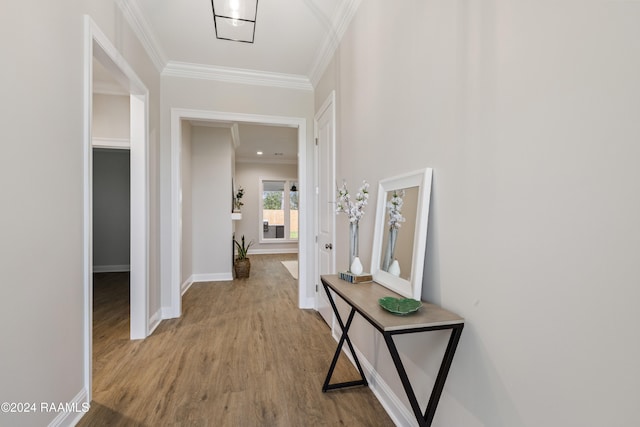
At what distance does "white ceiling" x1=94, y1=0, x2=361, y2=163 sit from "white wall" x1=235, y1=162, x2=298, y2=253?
4.95 m

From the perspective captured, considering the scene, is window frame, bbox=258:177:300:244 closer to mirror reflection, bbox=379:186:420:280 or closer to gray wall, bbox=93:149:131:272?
gray wall, bbox=93:149:131:272

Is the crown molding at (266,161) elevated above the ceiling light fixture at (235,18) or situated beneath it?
situated beneath

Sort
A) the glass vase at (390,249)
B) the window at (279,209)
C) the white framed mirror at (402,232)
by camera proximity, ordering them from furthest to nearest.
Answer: the window at (279,209), the glass vase at (390,249), the white framed mirror at (402,232)

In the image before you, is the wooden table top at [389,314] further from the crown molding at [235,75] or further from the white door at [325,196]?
the crown molding at [235,75]

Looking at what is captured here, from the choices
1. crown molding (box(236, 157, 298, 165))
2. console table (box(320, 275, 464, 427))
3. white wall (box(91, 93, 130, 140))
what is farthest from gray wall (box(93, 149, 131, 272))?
console table (box(320, 275, 464, 427))

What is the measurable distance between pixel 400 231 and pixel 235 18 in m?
2.06

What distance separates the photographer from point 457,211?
124 cm

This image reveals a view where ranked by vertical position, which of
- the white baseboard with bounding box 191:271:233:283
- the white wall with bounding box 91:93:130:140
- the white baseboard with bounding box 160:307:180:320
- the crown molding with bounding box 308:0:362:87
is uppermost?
the crown molding with bounding box 308:0:362:87

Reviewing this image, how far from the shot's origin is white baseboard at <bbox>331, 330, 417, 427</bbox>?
1.60 m

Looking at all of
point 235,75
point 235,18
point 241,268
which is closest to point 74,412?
point 235,18

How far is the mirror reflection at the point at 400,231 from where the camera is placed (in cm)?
151

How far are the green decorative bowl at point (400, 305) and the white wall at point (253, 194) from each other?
7691mm

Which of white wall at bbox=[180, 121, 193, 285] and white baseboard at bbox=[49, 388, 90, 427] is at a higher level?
white wall at bbox=[180, 121, 193, 285]

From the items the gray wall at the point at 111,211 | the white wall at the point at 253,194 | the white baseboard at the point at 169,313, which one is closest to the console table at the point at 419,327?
the white baseboard at the point at 169,313
